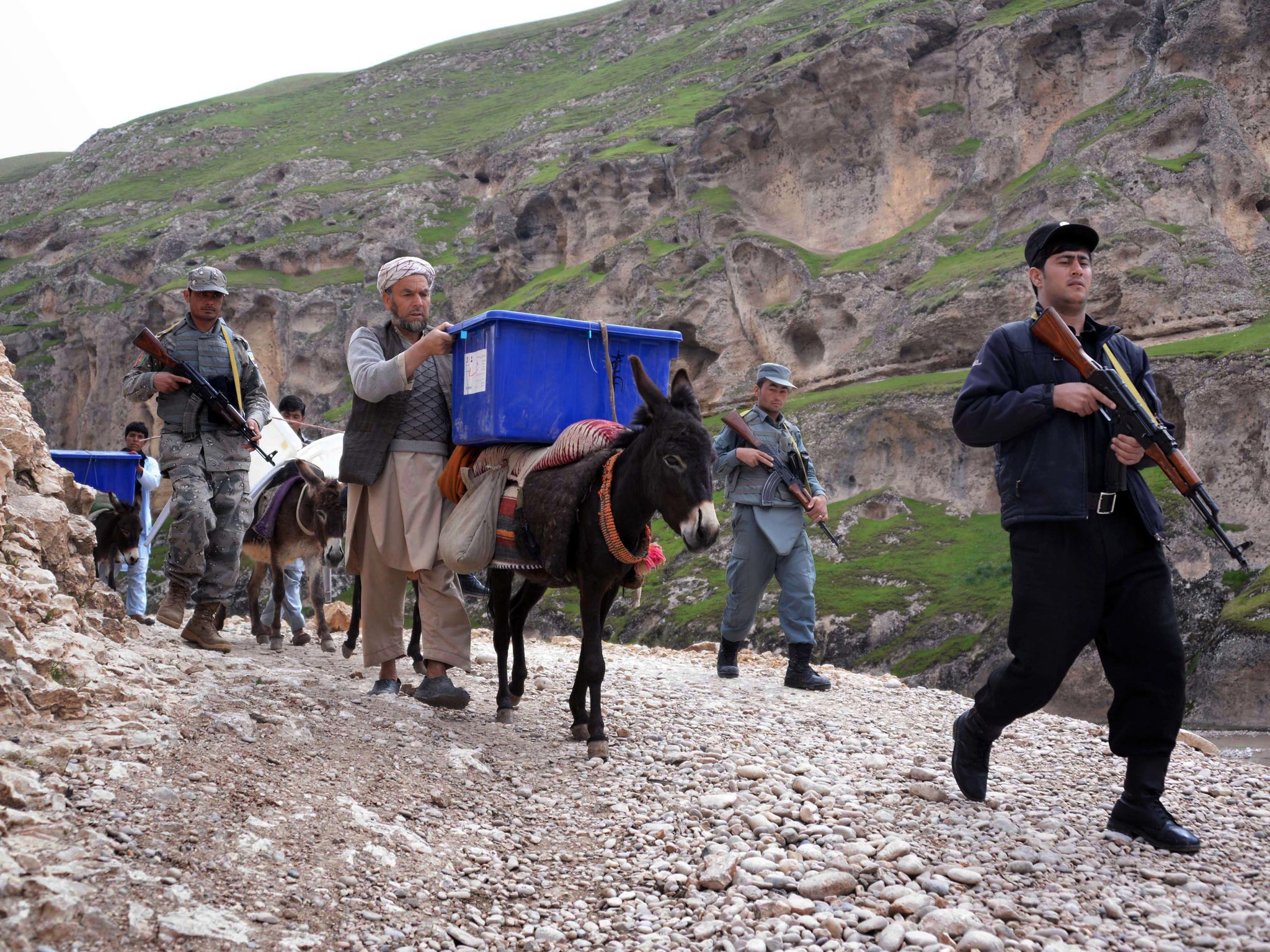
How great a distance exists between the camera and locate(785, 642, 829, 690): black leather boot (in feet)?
32.3

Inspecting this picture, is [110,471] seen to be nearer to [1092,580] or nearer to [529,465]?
[529,465]

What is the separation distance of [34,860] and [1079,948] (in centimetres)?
385

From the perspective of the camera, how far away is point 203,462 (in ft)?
28.4

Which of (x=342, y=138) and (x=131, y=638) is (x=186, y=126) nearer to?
(x=342, y=138)

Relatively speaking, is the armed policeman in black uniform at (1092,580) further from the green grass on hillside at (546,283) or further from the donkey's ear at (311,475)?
the green grass on hillside at (546,283)

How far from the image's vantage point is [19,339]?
67250 mm

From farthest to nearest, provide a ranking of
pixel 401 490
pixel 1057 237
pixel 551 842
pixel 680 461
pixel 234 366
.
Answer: pixel 234 366
pixel 401 490
pixel 680 461
pixel 1057 237
pixel 551 842

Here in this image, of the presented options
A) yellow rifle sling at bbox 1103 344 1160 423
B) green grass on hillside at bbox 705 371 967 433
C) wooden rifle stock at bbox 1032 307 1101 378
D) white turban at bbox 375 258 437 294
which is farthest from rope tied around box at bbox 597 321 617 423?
green grass on hillside at bbox 705 371 967 433

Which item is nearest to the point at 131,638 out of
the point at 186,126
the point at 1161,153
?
the point at 1161,153

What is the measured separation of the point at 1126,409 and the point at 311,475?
27.3 ft

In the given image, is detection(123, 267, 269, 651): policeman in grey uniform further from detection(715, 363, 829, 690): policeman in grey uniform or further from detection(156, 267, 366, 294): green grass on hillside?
detection(156, 267, 366, 294): green grass on hillside

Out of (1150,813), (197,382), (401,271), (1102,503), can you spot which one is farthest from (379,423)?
(1150,813)

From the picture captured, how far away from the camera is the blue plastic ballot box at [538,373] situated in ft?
22.2

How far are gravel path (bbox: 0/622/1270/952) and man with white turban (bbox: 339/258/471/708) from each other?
0.51 meters
